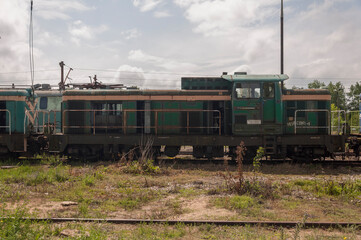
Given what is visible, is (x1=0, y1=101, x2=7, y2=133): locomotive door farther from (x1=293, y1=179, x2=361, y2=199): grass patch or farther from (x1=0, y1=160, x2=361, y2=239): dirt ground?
(x1=293, y1=179, x2=361, y2=199): grass patch

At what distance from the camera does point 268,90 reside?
10.9 meters

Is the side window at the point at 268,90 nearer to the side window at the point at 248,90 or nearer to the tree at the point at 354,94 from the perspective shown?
the side window at the point at 248,90

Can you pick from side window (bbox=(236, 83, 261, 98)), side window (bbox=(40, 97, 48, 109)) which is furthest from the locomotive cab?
side window (bbox=(40, 97, 48, 109))

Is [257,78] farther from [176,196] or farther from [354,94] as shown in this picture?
[354,94]

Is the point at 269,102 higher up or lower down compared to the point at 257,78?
lower down

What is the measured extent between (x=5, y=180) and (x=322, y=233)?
830 centimetres

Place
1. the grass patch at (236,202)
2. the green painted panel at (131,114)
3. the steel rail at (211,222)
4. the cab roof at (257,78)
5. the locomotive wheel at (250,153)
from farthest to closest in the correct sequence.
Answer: the green painted panel at (131,114) → the locomotive wheel at (250,153) → the cab roof at (257,78) → the grass patch at (236,202) → the steel rail at (211,222)

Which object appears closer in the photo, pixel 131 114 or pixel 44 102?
pixel 131 114

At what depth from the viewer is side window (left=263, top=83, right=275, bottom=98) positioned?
35.7 ft

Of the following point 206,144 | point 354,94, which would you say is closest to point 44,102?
point 206,144

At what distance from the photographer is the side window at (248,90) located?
35.9 feet

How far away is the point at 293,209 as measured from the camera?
6.04 m

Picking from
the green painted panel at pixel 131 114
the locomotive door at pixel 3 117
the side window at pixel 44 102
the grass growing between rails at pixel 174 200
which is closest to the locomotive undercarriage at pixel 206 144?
the green painted panel at pixel 131 114

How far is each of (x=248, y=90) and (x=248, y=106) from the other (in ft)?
2.03
